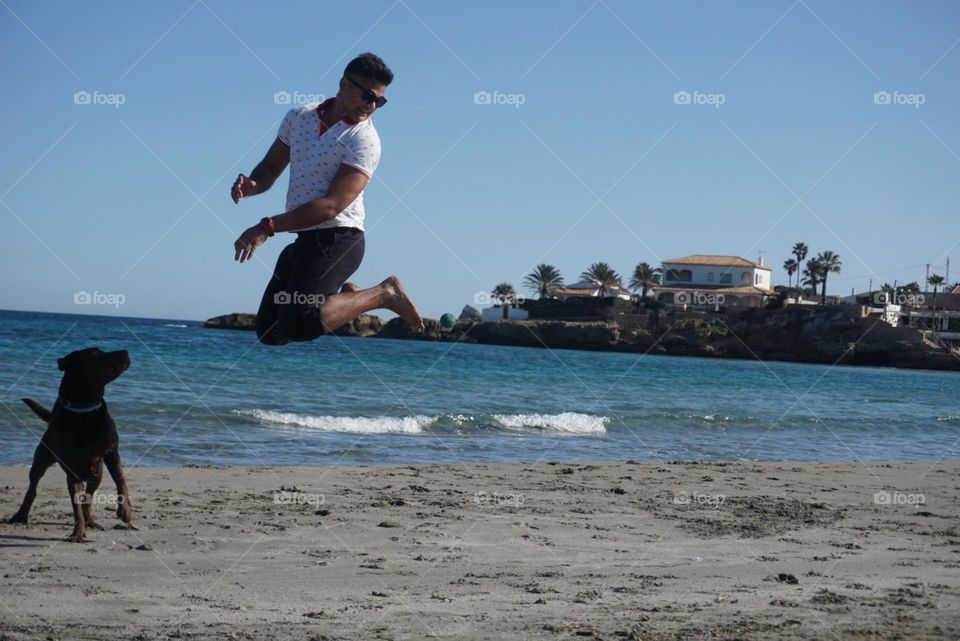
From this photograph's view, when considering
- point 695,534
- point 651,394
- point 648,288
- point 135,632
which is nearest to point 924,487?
point 695,534

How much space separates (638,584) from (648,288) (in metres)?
103

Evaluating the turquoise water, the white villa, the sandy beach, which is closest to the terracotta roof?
the white villa

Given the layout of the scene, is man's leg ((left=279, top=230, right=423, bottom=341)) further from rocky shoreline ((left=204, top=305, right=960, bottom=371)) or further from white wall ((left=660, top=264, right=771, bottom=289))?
white wall ((left=660, top=264, right=771, bottom=289))

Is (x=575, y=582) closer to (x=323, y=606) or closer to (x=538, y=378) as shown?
(x=323, y=606)

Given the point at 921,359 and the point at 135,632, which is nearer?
the point at 135,632

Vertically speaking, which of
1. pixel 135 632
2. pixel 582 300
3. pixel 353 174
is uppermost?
pixel 582 300

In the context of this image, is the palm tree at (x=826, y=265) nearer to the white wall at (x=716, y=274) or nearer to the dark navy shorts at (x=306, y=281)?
the white wall at (x=716, y=274)

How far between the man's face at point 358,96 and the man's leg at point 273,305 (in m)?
0.79

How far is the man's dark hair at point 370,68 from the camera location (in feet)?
15.4

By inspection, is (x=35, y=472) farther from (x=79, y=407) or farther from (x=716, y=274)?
(x=716, y=274)

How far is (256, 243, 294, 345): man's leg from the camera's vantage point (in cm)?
507

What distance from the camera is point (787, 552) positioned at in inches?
364

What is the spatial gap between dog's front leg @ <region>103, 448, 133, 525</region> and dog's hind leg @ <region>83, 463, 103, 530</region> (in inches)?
3.9

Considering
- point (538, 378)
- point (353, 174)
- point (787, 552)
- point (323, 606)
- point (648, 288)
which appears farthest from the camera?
point (648, 288)
